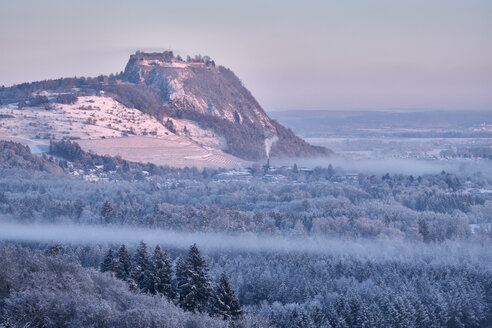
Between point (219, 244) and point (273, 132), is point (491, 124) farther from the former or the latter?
point (219, 244)

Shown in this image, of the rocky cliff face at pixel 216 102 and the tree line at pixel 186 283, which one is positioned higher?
the rocky cliff face at pixel 216 102

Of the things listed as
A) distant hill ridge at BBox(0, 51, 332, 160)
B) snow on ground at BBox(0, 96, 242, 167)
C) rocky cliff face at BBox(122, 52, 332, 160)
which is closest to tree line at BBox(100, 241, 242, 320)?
snow on ground at BBox(0, 96, 242, 167)

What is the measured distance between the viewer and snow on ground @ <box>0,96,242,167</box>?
81.5 metres

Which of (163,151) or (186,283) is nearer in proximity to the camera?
(186,283)

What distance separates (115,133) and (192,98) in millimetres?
21133

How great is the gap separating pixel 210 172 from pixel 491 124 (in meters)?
36.8

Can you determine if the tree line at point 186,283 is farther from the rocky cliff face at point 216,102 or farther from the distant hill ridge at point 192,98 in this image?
the rocky cliff face at point 216,102

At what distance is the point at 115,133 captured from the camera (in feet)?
282

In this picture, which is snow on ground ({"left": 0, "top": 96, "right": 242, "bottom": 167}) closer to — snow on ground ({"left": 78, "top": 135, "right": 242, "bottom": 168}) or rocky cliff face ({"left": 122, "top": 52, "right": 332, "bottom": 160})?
snow on ground ({"left": 78, "top": 135, "right": 242, "bottom": 168})

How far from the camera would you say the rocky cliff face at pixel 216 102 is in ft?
322

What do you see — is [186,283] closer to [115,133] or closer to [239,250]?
[239,250]

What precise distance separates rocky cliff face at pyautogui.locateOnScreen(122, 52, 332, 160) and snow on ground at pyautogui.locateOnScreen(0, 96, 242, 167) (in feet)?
10.6

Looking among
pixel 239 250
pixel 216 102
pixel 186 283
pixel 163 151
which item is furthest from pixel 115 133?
pixel 186 283

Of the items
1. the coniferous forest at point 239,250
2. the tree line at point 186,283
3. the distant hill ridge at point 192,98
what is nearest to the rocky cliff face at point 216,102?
the distant hill ridge at point 192,98
